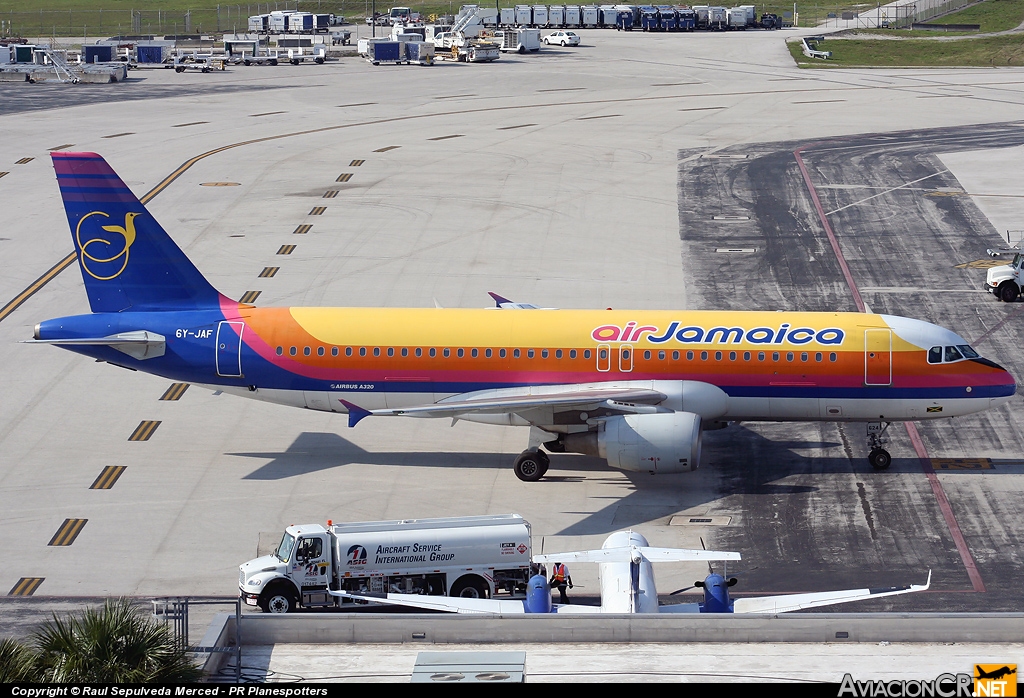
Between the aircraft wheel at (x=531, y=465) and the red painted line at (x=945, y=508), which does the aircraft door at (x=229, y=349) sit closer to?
the aircraft wheel at (x=531, y=465)

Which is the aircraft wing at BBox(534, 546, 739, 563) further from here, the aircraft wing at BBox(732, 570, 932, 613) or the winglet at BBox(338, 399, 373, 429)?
the winglet at BBox(338, 399, 373, 429)

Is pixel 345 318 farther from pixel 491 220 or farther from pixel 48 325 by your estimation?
pixel 491 220

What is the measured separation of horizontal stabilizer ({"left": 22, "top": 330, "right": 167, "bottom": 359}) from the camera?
3934cm

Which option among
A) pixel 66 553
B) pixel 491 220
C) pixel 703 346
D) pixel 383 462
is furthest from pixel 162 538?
pixel 491 220

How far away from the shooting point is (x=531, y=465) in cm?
3800

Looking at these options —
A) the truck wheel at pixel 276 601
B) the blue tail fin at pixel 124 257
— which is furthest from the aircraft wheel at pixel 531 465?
the blue tail fin at pixel 124 257

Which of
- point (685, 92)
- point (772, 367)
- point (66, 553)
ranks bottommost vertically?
point (66, 553)

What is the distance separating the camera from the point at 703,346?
125 ft

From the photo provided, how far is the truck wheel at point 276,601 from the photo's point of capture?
2925 centimetres

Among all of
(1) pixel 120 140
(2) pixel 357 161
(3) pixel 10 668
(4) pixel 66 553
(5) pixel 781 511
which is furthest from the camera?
(1) pixel 120 140

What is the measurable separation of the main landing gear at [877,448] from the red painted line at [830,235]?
16169mm

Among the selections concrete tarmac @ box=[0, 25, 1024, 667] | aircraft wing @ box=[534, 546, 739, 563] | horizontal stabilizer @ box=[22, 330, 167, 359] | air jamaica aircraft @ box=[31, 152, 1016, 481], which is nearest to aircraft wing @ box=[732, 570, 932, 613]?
aircraft wing @ box=[534, 546, 739, 563]

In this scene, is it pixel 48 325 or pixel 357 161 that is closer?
pixel 48 325

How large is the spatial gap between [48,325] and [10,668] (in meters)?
23.7
